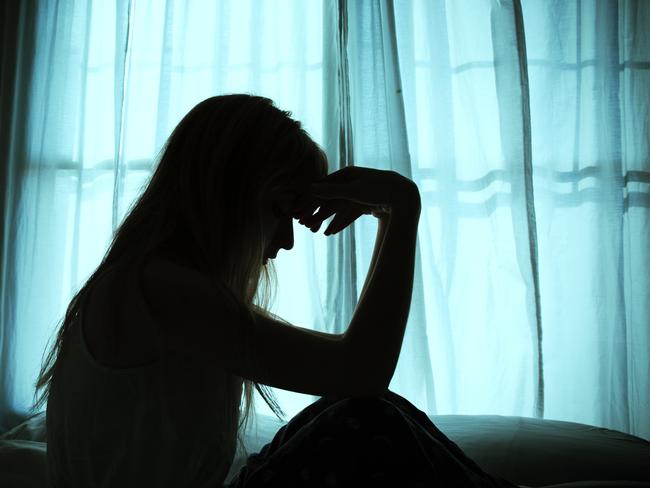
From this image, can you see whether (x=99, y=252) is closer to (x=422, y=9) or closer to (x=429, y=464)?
(x=422, y=9)

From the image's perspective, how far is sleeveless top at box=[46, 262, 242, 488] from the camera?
66 cm

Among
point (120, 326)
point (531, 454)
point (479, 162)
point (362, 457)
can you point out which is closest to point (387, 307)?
point (362, 457)

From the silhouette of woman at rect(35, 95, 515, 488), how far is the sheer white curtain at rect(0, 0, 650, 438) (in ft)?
3.22

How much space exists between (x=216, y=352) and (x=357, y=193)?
35 centimetres

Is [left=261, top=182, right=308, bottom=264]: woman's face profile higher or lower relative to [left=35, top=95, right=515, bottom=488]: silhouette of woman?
higher

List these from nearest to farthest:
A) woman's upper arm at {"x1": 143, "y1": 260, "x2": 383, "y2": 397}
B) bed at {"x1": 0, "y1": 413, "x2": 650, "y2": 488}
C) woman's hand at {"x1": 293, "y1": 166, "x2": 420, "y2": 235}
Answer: woman's upper arm at {"x1": 143, "y1": 260, "x2": 383, "y2": 397} < woman's hand at {"x1": 293, "y1": 166, "x2": 420, "y2": 235} < bed at {"x1": 0, "y1": 413, "x2": 650, "y2": 488}

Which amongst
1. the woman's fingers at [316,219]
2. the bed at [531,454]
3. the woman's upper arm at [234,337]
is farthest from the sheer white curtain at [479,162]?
the woman's upper arm at [234,337]

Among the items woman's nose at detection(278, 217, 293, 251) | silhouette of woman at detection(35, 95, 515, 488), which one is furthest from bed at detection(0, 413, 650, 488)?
woman's nose at detection(278, 217, 293, 251)

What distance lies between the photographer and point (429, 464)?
2.24 ft

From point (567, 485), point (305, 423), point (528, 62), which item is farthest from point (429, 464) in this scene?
point (528, 62)

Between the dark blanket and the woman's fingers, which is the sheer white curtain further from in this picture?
the dark blanket

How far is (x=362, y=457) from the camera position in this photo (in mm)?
680

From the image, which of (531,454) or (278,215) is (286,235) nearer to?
(278,215)

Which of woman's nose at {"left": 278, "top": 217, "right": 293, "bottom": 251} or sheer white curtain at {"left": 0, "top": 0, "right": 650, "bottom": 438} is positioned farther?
sheer white curtain at {"left": 0, "top": 0, "right": 650, "bottom": 438}
